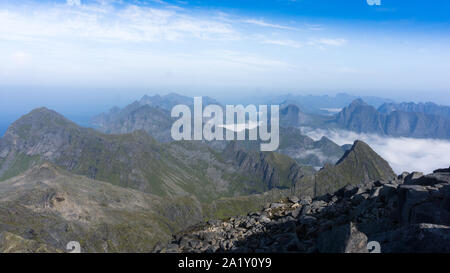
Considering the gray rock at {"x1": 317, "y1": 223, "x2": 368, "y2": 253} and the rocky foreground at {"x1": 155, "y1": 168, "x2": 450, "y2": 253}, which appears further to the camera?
the gray rock at {"x1": 317, "y1": 223, "x2": 368, "y2": 253}

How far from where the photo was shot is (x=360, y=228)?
1022 inches

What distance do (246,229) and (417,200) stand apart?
2111cm

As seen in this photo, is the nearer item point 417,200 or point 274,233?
point 417,200

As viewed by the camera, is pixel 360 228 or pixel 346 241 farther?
pixel 360 228

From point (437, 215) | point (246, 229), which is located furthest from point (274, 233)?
point (437, 215)

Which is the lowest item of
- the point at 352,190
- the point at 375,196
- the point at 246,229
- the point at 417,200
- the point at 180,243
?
the point at 180,243

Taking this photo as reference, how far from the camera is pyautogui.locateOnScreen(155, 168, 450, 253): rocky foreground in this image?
1927cm

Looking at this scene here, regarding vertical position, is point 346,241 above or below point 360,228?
above

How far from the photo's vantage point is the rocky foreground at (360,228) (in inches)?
758

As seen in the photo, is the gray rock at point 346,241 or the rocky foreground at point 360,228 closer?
the rocky foreground at point 360,228
